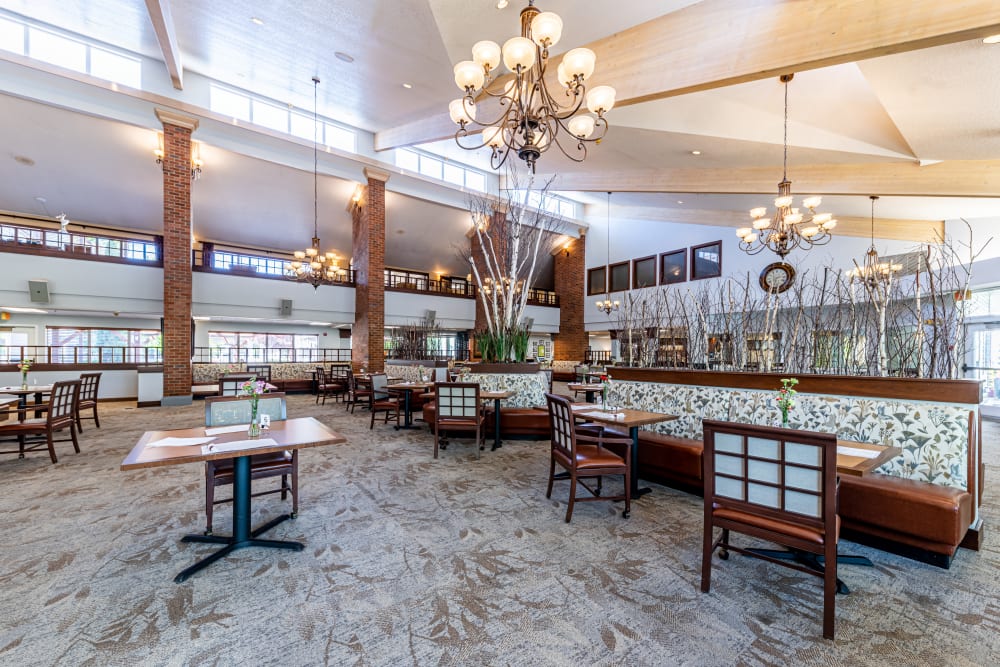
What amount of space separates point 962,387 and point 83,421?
35.3 ft

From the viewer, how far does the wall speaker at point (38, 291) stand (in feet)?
26.6

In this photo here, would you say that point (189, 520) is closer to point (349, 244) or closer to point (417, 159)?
point (417, 159)

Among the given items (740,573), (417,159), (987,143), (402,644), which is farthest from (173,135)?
(987,143)

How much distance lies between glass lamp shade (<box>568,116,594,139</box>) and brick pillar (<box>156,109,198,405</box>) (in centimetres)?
827

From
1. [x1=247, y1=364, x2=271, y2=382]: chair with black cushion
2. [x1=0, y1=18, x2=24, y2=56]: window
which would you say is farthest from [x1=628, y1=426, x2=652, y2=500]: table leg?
[x1=0, y1=18, x2=24, y2=56]: window

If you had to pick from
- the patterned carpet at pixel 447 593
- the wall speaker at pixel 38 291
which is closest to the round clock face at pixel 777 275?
the patterned carpet at pixel 447 593

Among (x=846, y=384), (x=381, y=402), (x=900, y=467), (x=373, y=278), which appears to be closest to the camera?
(x=900, y=467)

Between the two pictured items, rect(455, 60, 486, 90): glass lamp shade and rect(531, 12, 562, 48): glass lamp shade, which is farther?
rect(455, 60, 486, 90): glass lamp shade

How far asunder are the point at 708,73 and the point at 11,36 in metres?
10.7

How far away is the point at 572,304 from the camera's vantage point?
1512 cm

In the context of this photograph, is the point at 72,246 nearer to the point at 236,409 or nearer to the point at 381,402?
the point at 381,402

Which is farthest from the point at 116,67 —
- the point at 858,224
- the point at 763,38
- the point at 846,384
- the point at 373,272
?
the point at 858,224

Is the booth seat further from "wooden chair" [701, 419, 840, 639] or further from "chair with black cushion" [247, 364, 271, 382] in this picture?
"chair with black cushion" [247, 364, 271, 382]

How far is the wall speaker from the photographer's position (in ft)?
26.6
